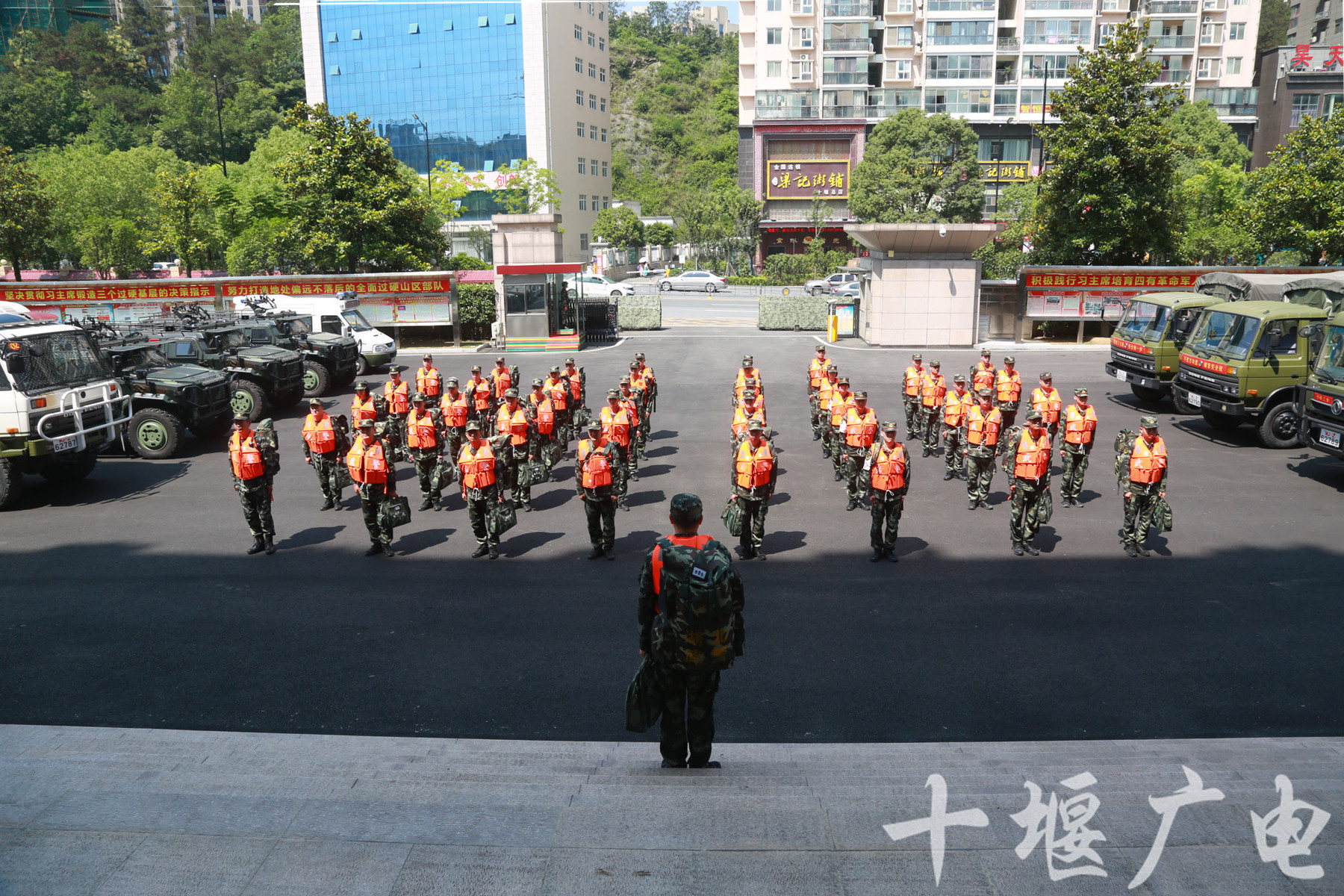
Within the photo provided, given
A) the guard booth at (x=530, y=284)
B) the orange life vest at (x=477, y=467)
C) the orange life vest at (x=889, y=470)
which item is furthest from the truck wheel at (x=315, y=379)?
the orange life vest at (x=889, y=470)

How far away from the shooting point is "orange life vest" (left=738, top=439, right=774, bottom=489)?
10.8 meters

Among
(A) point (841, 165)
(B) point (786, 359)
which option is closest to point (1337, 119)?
(B) point (786, 359)

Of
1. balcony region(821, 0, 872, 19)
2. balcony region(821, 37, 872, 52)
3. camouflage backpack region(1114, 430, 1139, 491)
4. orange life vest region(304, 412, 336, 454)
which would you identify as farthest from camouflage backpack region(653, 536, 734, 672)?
balcony region(821, 0, 872, 19)

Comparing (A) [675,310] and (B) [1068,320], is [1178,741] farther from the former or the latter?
(A) [675,310]

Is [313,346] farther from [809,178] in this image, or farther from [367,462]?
[809,178]

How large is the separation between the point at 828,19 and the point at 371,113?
37497mm

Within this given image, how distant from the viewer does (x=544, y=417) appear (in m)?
15.2

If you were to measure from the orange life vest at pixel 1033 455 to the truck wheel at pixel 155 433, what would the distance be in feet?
49.1

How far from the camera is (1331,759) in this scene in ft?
19.8

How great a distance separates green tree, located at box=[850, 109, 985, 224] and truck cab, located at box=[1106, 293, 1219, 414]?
37336 millimetres

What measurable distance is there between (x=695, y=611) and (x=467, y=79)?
7463 centimetres

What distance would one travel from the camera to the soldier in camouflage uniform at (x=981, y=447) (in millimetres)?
13219

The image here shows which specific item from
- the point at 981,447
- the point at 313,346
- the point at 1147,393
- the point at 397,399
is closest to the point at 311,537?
the point at 397,399

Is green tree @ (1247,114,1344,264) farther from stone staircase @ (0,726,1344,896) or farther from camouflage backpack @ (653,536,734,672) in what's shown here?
camouflage backpack @ (653,536,734,672)
